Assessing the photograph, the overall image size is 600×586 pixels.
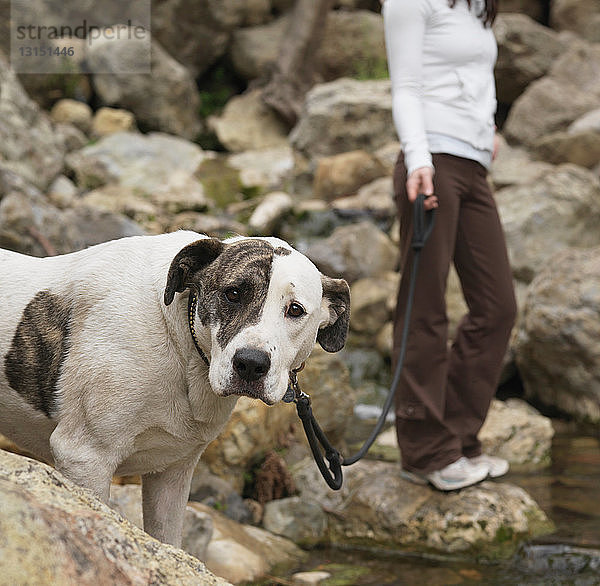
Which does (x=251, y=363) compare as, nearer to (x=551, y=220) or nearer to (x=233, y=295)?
(x=233, y=295)

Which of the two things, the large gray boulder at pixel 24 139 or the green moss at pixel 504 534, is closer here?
the green moss at pixel 504 534

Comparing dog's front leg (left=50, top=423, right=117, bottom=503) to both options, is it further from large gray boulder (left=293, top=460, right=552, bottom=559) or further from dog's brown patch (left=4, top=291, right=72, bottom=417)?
large gray boulder (left=293, top=460, right=552, bottom=559)

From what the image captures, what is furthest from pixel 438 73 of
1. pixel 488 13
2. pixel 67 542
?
pixel 67 542

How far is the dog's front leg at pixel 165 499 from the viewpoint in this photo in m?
2.56

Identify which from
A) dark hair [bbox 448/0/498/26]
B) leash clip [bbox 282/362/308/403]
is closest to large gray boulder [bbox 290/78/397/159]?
dark hair [bbox 448/0/498/26]

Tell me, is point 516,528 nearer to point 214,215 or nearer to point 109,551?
point 109,551

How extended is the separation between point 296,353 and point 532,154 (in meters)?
10.8

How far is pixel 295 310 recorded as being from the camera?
2230 millimetres

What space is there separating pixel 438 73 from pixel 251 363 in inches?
84.1

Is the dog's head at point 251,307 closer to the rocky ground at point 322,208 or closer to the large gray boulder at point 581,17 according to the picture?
the rocky ground at point 322,208

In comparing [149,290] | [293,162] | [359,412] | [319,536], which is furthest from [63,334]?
[293,162]

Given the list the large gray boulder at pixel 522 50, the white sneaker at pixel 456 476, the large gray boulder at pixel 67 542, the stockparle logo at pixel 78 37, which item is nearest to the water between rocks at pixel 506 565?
the white sneaker at pixel 456 476

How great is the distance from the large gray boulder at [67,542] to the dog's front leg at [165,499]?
67 cm

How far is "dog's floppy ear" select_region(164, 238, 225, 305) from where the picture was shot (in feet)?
7.29
